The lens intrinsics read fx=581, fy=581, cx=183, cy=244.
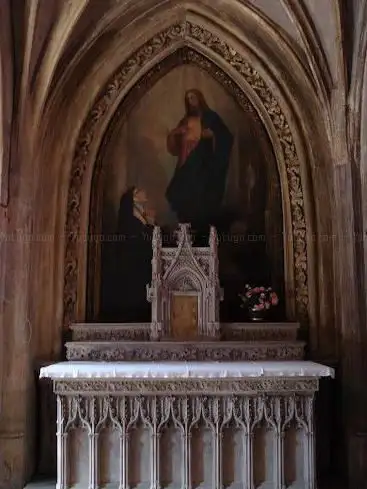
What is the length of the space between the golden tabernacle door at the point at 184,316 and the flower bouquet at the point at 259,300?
665 mm

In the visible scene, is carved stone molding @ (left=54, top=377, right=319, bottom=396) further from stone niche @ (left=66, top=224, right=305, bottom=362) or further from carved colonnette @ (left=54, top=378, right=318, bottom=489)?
stone niche @ (left=66, top=224, right=305, bottom=362)

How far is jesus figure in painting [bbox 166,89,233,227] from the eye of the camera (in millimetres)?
7625

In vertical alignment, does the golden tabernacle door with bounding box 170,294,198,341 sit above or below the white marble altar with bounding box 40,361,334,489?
above

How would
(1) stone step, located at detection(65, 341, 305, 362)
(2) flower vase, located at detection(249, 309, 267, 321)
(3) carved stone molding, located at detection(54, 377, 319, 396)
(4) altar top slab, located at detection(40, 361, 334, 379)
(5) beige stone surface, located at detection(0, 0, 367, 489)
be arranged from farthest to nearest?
(2) flower vase, located at detection(249, 309, 267, 321), (1) stone step, located at detection(65, 341, 305, 362), (5) beige stone surface, located at detection(0, 0, 367, 489), (3) carved stone molding, located at detection(54, 377, 319, 396), (4) altar top slab, located at detection(40, 361, 334, 379)

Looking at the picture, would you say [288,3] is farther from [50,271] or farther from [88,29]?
[50,271]

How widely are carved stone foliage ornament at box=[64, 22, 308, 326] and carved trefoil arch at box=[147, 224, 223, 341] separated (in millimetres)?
1044

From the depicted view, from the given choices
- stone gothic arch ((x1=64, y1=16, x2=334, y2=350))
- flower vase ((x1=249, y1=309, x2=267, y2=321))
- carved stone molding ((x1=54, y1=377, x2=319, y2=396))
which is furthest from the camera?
stone gothic arch ((x1=64, y1=16, x2=334, y2=350))

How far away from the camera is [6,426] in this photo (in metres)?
6.28

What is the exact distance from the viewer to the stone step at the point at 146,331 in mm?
7105

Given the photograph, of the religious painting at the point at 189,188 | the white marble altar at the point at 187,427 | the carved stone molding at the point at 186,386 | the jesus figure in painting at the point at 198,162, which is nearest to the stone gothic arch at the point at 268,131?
the religious painting at the point at 189,188

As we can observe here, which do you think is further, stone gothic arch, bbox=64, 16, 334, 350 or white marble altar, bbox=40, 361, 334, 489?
stone gothic arch, bbox=64, 16, 334, 350

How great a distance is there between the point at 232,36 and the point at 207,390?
458 centimetres

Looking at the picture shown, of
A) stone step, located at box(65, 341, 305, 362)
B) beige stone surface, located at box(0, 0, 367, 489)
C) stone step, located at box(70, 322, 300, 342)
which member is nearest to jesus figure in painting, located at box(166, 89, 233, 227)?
beige stone surface, located at box(0, 0, 367, 489)

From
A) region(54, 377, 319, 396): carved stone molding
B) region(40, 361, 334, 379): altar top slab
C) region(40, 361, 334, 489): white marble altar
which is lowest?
region(40, 361, 334, 489): white marble altar
